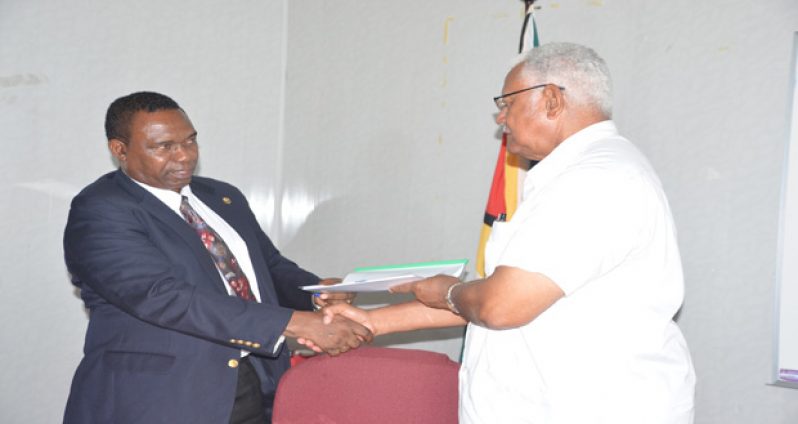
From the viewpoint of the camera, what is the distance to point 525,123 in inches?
67.8

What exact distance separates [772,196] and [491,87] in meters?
1.47

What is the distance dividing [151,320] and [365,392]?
0.72 meters

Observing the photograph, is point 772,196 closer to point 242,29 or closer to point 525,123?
point 525,123

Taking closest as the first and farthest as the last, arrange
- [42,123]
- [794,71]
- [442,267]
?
[442,267], [794,71], [42,123]

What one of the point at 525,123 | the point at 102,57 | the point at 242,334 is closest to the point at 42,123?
the point at 102,57

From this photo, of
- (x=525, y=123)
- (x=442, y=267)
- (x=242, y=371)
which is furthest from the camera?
(x=242, y=371)

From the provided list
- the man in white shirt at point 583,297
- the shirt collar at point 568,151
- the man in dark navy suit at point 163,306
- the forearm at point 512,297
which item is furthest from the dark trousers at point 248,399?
the shirt collar at point 568,151

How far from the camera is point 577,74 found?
5.36 ft

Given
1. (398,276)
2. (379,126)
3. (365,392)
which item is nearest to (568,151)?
(398,276)

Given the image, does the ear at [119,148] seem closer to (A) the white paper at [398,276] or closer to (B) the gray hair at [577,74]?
(A) the white paper at [398,276]

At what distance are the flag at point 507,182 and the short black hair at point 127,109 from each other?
4.85 ft

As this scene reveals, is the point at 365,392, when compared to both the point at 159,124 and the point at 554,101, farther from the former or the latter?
the point at 159,124

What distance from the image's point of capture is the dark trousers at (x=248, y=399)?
2.14m

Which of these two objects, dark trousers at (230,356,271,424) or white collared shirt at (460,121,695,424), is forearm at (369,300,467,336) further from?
white collared shirt at (460,121,695,424)
